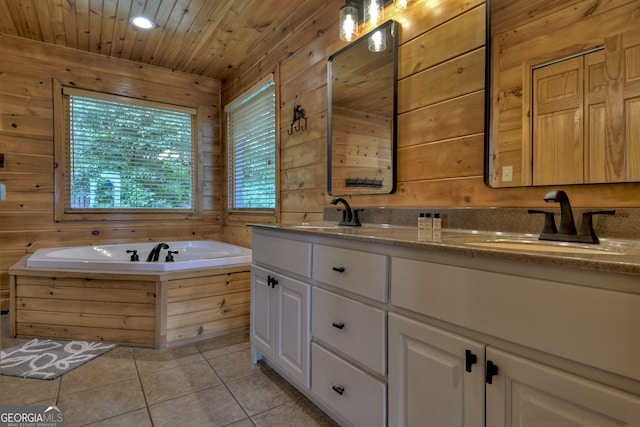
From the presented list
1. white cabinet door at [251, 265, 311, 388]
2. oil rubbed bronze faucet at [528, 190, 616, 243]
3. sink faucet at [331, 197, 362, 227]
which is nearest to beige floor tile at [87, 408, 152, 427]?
white cabinet door at [251, 265, 311, 388]

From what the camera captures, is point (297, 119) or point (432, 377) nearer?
point (432, 377)

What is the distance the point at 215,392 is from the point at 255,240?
0.81 m

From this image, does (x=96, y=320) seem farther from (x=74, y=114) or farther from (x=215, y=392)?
(x=74, y=114)

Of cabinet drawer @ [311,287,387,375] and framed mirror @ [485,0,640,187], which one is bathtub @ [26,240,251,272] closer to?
cabinet drawer @ [311,287,387,375]

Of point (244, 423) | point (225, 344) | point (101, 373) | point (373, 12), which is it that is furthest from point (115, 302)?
point (373, 12)

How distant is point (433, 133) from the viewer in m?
1.70

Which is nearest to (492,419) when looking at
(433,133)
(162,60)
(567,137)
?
(567,137)

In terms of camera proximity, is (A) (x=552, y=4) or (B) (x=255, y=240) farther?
(B) (x=255, y=240)

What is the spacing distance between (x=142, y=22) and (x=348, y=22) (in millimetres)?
1767

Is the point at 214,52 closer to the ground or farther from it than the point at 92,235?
farther from it

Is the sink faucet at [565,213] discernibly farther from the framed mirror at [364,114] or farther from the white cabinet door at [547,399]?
the framed mirror at [364,114]

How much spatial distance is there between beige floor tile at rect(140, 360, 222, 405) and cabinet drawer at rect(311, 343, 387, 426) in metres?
0.71

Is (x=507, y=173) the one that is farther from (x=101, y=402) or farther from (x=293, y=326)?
(x=101, y=402)

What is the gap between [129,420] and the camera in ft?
5.09
